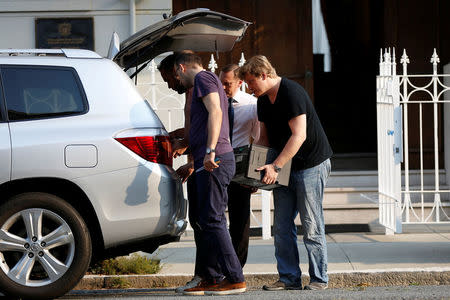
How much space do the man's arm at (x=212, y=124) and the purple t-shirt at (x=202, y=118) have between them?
0.06 meters

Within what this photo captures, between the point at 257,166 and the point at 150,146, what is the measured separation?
0.81 meters

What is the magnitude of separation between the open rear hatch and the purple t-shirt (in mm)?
525

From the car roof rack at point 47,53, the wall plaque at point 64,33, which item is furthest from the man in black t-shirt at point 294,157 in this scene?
the wall plaque at point 64,33

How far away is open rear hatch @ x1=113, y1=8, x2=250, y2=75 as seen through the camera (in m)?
6.41

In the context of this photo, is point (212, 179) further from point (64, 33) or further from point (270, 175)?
point (64, 33)

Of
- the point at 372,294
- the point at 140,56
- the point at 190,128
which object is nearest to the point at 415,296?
the point at 372,294

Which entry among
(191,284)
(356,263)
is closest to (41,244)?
(191,284)

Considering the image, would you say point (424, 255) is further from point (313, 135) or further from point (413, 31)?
point (413, 31)

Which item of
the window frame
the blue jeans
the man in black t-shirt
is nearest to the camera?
the window frame

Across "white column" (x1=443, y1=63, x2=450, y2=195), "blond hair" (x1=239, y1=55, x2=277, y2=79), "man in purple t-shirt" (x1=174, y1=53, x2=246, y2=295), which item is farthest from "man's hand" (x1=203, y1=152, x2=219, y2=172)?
"white column" (x1=443, y1=63, x2=450, y2=195)

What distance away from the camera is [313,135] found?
20.7ft

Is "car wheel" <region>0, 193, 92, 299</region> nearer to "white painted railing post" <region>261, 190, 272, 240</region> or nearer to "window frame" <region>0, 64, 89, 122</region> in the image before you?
"window frame" <region>0, 64, 89, 122</region>

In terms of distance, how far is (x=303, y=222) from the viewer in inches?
249

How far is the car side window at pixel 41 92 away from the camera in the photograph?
233 inches
